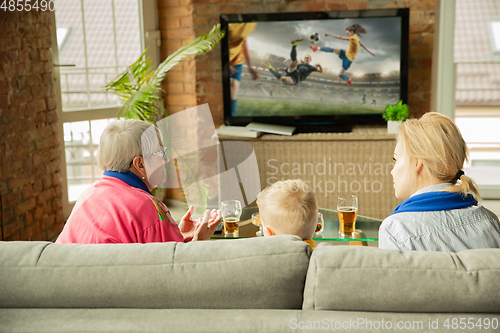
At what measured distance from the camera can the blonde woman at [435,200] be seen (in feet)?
3.96

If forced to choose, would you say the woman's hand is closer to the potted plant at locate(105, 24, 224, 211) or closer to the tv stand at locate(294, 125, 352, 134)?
the potted plant at locate(105, 24, 224, 211)

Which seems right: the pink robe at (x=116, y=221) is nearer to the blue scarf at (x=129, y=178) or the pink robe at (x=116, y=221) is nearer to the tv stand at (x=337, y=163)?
the blue scarf at (x=129, y=178)

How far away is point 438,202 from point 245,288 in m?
0.59

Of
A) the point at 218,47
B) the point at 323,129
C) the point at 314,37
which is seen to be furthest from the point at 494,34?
the point at 218,47

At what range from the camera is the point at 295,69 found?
143 inches

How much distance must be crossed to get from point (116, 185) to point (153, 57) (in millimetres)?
2602

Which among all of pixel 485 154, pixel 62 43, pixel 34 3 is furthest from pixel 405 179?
pixel 485 154

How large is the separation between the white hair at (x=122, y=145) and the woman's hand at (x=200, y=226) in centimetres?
35

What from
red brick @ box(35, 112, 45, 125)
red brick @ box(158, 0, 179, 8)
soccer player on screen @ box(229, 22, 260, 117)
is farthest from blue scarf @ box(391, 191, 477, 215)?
red brick @ box(158, 0, 179, 8)

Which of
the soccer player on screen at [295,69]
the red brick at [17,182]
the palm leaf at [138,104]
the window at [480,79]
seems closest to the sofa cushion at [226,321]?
the palm leaf at [138,104]

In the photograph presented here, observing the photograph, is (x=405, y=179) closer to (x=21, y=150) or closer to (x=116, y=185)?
(x=116, y=185)

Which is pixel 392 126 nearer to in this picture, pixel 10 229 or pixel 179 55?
pixel 179 55

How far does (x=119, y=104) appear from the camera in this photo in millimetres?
4012

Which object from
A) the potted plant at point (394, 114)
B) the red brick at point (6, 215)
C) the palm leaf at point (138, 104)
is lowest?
the red brick at point (6, 215)
